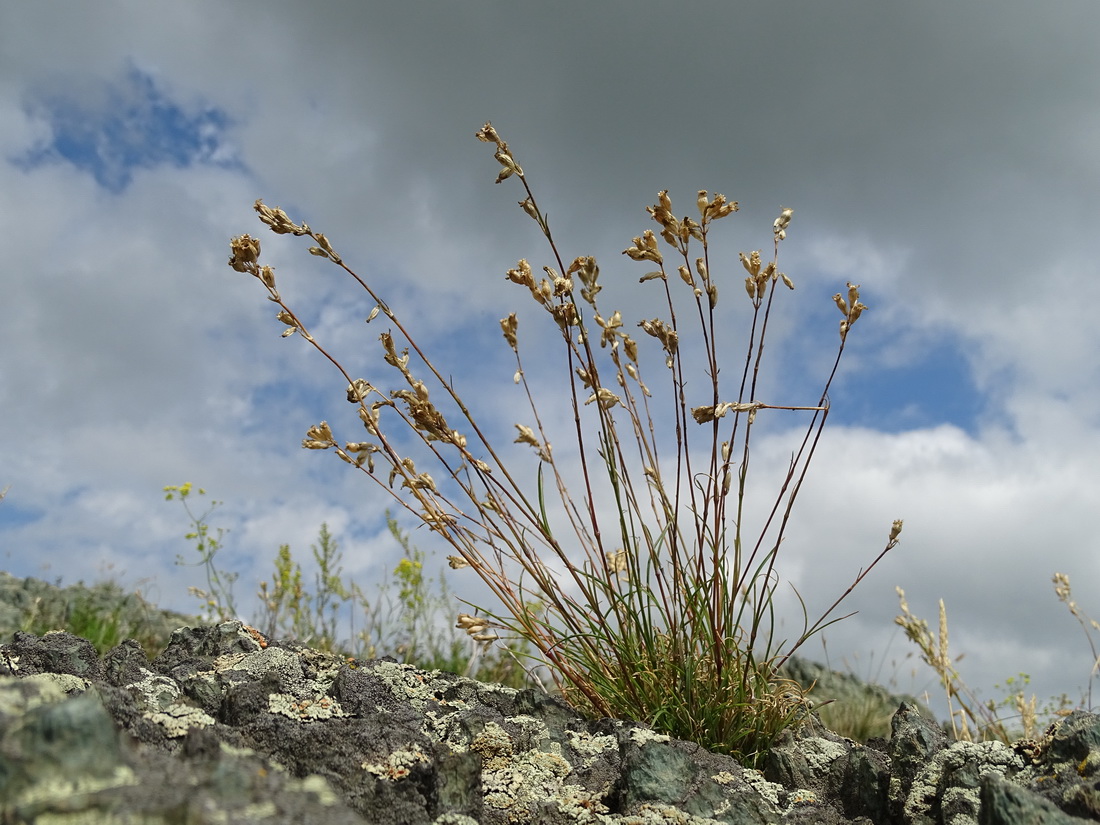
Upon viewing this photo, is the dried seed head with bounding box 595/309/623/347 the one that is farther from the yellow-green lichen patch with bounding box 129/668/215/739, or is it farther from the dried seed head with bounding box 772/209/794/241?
the yellow-green lichen patch with bounding box 129/668/215/739

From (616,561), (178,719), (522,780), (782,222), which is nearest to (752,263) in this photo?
(782,222)

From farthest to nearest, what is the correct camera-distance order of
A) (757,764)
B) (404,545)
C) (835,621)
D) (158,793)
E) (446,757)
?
(404,545) < (835,621) < (757,764) < (446,757) < (158,793)

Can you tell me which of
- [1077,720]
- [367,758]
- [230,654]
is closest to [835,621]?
[1077,720]

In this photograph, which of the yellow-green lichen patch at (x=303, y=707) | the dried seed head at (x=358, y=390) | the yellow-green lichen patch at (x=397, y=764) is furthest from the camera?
the dried seed head at (x=358, y=390)

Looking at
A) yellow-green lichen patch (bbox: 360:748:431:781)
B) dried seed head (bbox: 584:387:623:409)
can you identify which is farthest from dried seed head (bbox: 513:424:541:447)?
yellow-green lichen patch (bbox: 360:748:431:781)

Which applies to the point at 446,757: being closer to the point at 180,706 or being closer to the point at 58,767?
the point at 180,706

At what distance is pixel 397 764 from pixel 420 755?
64mm

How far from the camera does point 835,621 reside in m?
2.98

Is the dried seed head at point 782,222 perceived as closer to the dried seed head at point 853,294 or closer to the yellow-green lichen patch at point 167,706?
the dried seed head at point 853,294

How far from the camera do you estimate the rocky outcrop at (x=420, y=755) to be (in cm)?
135

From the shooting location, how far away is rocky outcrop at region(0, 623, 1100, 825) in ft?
4.44

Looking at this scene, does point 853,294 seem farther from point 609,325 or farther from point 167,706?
point 167,706

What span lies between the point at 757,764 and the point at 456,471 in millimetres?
1380

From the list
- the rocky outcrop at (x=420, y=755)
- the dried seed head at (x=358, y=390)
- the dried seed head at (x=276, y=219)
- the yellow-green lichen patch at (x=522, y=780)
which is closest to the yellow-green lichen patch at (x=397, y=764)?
the rocky outcrop at (x=420, y=755)
